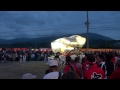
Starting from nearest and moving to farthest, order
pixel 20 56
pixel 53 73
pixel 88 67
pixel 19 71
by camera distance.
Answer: pixel 53 73 < pixel 88 67 < pixel 19 71 < pixel 20 56

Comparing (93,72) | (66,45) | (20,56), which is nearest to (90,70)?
(93,72)

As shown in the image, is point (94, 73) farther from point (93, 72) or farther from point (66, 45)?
point (66, 45)

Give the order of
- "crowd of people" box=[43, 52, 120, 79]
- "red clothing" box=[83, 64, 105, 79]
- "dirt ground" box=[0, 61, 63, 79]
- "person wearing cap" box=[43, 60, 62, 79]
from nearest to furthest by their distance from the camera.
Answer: "crowd of people" box=[43, 52, 120, 79]
"person wearing cap" box=[43, 60, 62, 79]
"red clothing" box=[83, 64, 105, 79]
"dirt ground" box=[0, 61, 63, 79]

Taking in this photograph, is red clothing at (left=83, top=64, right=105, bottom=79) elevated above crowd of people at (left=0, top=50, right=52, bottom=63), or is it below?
above

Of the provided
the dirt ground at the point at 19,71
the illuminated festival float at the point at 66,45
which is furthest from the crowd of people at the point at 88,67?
the illuminated festival float at the point at 66,45

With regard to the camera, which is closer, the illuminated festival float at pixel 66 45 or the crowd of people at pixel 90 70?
the crowd of people at pixel 90 70

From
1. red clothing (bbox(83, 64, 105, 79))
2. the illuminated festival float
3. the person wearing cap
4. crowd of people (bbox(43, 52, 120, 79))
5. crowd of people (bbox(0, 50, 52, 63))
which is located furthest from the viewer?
crowd of people (bbox(0, 50, 52, 63))

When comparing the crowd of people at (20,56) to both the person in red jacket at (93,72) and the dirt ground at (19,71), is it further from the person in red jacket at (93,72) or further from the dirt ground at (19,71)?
the person in red jacket at (93,72)

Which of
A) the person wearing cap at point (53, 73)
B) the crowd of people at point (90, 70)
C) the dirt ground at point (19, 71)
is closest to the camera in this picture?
the crowd of people at point (90, 70)

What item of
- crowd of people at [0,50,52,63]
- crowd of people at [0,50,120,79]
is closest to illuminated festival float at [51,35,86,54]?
crowd of people at [0,50,52,63]

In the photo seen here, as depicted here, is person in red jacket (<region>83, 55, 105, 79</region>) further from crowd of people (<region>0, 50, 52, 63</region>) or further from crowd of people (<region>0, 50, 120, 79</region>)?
crowd of people (<region>0, 50, 52, 63</region>)
